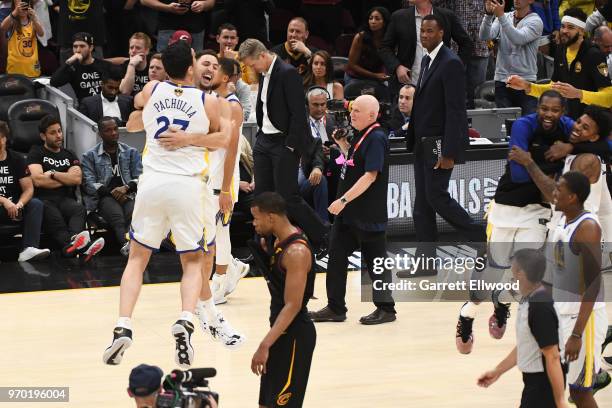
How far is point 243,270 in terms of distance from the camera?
35.5 ft

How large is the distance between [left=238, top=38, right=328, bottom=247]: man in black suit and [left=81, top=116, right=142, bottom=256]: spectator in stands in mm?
2066

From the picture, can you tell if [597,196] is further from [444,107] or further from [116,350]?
[116,350]

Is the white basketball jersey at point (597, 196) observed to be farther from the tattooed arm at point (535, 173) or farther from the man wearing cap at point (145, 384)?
the man wearing cap at point (145, 384)

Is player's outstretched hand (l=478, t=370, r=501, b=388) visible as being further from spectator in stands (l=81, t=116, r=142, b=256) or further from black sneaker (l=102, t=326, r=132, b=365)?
spectator in stands (l=81, t=116, r=142, b=256)

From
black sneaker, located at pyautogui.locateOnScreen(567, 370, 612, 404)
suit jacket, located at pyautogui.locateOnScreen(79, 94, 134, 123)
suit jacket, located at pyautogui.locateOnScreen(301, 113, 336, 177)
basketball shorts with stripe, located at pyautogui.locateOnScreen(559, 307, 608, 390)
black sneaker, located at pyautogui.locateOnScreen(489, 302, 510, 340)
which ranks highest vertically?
suit jacket, located at pyautogui.locateOnScreen(79, 94, 134, 123)

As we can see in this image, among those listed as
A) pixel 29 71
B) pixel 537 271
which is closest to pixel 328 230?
pixel 29 71

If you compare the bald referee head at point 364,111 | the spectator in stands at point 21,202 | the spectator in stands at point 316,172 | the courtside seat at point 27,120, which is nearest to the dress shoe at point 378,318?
the bald referee head at point 364,111

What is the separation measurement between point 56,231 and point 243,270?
265 cm

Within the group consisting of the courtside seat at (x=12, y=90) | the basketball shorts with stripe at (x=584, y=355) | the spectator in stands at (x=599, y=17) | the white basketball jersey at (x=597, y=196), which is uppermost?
the spectator in stands at (x=599, y=17)

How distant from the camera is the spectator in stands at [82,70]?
14.0 metres

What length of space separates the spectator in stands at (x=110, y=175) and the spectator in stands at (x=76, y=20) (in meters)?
2.27

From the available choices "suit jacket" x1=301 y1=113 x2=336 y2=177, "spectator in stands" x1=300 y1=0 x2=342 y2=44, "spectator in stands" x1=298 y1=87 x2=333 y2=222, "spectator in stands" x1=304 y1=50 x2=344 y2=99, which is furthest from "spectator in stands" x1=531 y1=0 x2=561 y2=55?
"suit jacket" x1=301 y1=113 x2=336 y2=177

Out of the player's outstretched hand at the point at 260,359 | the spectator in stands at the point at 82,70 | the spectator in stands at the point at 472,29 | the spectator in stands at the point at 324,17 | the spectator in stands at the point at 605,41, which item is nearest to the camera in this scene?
the player's outstretched hand at the point at 260,359

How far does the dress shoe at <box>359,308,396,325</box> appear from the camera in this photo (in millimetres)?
9992
